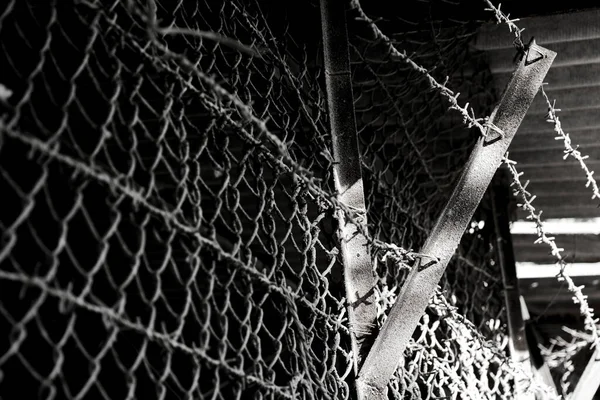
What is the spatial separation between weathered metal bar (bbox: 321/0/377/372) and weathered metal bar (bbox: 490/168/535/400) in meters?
1.92

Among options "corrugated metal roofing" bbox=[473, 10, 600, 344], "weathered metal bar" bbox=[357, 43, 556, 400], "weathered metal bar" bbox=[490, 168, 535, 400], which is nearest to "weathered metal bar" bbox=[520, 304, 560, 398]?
"corrugated metal roofing" bbox=[473, 10, 600, 344]

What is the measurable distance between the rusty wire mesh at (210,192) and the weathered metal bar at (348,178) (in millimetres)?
48

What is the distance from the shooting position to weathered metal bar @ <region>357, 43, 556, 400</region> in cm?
226

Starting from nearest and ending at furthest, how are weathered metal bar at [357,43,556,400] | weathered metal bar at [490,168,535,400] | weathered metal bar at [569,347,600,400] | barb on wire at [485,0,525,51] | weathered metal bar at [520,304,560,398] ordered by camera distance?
1. weathered metal bar at [357,43,556,400]
2. barb on wire at [485,0,525,51]
3. weathered metal bar at [569,347,600,400]
4. weathered metal bar at [490,168,535,400]
5. weathered metal bar at [520,304,560,398]

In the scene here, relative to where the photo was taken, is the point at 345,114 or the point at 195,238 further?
the point at 345,114

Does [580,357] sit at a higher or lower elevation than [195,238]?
higher

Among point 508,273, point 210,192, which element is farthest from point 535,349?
point 210,192

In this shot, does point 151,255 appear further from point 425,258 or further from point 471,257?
point 425,258

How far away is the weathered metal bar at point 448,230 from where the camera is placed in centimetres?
226

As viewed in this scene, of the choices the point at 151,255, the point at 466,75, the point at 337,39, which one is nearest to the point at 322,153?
the point at 337,39

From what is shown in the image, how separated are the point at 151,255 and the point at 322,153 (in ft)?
13.2

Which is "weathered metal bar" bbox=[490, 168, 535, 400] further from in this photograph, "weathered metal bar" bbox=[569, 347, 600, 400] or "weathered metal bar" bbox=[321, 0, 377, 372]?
"weathered metal bar" bbox=[321, 0, 377, 372]

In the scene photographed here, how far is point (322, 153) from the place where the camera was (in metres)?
2.34

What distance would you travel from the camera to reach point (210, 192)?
196cm
